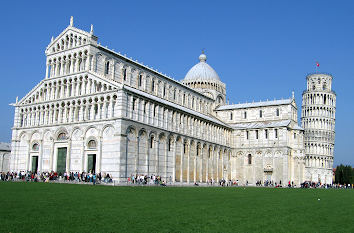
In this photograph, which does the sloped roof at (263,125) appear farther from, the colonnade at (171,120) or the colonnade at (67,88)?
the colonnade at (67,88)

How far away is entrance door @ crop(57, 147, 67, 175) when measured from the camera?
4644 centimetres

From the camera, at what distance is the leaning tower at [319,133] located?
93.4m

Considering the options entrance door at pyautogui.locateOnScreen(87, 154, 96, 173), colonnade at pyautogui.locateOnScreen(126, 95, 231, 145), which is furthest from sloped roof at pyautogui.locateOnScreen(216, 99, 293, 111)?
entrance door at pyautogui.locateOnScreen(87, 154, 96, 173)

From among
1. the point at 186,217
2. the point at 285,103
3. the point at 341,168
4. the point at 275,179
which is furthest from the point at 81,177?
the point at 341,168

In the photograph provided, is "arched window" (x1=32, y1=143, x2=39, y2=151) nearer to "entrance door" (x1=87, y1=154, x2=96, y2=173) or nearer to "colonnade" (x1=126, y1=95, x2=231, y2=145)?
"entrance door" (x1=87, y1=154, x2=96, y2=173)

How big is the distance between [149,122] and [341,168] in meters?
77.0

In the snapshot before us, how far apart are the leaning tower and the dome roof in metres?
30.7

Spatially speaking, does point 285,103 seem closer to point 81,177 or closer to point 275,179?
point 275,179

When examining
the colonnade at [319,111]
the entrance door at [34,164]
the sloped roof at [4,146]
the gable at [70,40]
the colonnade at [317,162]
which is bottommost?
the entrance door at [34,164]

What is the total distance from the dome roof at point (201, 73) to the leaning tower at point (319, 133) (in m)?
30.7

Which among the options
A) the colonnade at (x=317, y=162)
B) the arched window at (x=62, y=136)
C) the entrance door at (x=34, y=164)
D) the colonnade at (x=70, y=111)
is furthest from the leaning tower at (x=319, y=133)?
the entrance door at (x=34, y=164)

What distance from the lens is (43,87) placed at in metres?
50.4

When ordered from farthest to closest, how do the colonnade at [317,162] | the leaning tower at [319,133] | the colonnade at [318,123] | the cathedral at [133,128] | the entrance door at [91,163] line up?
the colonnade at [318,123], the colonnade at [317,162], the leaning tower at [319,133], the entrance door at [91,163], the cathedral at [133,128]

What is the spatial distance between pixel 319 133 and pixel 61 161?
227ft
